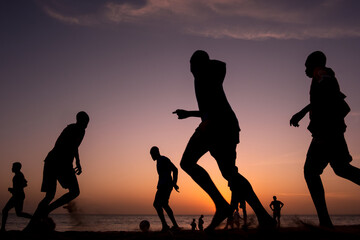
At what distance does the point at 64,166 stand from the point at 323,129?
3.93 m

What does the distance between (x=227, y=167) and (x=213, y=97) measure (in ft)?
2.54

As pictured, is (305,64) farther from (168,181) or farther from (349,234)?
(168,181)

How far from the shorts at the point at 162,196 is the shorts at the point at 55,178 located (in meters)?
2.64

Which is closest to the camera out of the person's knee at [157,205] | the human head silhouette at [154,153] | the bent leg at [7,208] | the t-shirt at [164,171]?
the person's knee at [157,205]

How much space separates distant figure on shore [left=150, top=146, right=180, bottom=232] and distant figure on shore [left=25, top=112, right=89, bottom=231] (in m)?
2.61

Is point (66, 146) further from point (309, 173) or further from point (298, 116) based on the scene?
point (309, 173)

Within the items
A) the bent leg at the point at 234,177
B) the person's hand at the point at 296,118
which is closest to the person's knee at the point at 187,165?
the bent leg at the point at 234,177

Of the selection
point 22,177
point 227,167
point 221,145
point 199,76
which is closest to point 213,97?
point 199,76

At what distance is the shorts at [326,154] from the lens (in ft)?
11.4

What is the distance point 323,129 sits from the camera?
12.0ft

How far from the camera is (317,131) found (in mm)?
3768

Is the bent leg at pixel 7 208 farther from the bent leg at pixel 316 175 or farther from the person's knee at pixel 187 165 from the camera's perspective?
the bent leg at pixel 316 175

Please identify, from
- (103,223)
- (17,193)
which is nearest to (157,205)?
(17,193)

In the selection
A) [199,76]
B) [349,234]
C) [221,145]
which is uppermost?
[199,76]
